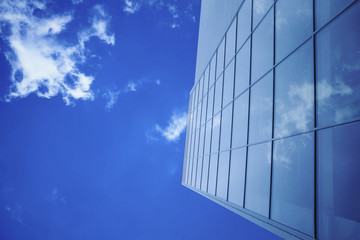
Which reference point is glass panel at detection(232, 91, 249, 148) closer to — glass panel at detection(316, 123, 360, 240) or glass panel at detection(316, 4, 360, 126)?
glass panel at detection(316, 4, 360, 126)

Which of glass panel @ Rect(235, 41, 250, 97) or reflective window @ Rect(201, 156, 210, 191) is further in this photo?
reflective window @ Rect(201, 156, 210, 191)

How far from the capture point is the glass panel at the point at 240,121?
32.2 feet

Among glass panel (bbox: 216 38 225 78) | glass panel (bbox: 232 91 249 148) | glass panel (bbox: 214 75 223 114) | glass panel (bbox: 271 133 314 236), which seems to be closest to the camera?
glass panel (bbox: 271 133 314 236)

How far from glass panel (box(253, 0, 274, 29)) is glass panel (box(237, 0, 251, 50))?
2.13ft

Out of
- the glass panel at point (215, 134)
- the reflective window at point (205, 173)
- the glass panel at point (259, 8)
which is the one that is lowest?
the reflective window at point (205, 173)

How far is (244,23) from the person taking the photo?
1181 centimetres

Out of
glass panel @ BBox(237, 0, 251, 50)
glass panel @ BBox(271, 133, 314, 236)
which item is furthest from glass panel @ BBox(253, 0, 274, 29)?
glass panel @ BBox(271, 133, 314, 236)

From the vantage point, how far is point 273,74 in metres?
7.88

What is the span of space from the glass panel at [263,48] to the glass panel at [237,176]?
3.58 m

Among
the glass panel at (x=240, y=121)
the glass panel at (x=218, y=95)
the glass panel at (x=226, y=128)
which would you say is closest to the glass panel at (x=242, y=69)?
the glass panel at (x=240, y=121)

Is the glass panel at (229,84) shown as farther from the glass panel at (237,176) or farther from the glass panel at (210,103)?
the glass panel at (237,176)

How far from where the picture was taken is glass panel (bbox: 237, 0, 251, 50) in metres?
11.2

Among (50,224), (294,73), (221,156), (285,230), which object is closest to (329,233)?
(285,230)

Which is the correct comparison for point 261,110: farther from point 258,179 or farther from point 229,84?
point 229,84
